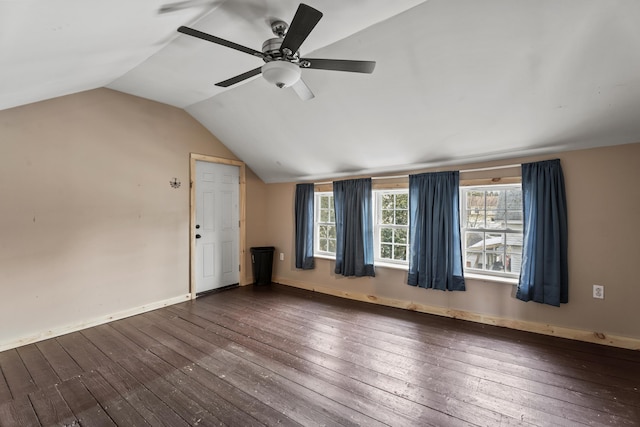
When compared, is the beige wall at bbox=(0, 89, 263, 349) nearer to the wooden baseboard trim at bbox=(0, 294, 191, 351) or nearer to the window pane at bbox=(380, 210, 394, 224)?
the wooden baseboard trim at bbox=(0, 294, 191, 351)

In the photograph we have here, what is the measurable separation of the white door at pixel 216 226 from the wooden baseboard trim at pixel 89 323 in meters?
0.54

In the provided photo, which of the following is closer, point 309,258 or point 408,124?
point 408,124

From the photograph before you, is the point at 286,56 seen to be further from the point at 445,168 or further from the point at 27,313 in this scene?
the point at 27,313

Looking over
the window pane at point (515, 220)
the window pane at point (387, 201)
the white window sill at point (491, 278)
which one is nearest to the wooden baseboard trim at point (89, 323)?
the window pane at point (387, 201)

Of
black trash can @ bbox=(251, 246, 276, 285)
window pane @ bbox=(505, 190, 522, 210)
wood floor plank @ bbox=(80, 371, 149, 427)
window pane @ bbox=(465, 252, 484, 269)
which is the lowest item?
wood floor plank @ bbox=(80, 371, 149, 427)

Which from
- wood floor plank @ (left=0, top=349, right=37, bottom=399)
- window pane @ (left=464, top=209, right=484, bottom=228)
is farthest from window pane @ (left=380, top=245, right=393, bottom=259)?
wood floor plank @ (left=0, top=349, right=37, bottom=399)

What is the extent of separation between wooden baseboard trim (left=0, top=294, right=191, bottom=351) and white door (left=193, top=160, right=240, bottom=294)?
541 mm

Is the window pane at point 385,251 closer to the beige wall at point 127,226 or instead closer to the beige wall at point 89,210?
the beige wall at point 127,226

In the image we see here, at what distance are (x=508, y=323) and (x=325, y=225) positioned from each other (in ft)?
9.69

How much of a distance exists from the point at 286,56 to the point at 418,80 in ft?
4.65

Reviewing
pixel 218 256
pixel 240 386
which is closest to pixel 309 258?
pixel 218 256

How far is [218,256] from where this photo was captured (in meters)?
4.89

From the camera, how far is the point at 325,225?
5098 millimetres

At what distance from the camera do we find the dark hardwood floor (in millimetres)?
1903
